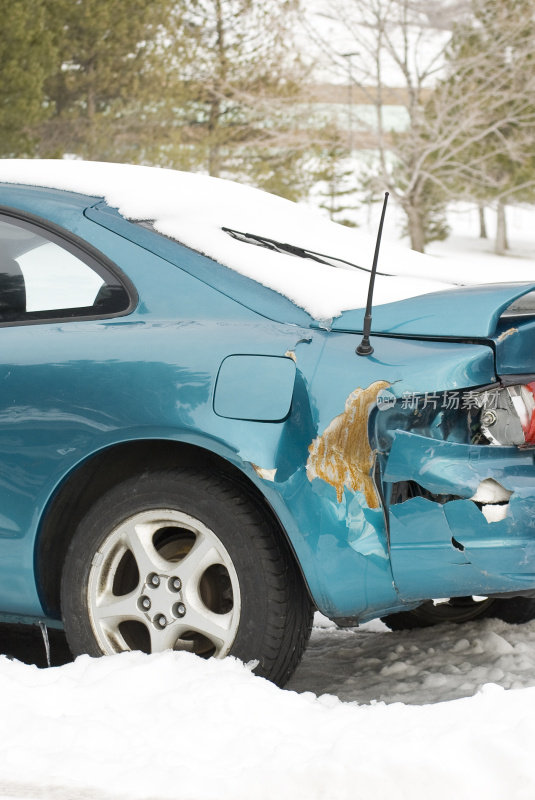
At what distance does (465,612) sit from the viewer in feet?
14.0

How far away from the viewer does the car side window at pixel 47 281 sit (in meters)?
3.34

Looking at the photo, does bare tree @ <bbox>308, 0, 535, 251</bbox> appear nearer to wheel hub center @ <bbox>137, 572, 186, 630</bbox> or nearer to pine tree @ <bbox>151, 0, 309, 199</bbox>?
pine tree @ <bbox>151, 0, 309, 199</bbox>

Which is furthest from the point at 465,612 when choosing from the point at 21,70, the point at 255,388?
the point at 21,70

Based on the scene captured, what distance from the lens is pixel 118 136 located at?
3073 centimetres

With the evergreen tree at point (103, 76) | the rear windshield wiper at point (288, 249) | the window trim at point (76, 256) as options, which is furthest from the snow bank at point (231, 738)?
the evergreen tree at point (103, 76)

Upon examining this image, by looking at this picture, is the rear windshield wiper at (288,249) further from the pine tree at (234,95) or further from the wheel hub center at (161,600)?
the pine tree at (234,95)

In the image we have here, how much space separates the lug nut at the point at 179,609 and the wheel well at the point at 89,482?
1.34 feet

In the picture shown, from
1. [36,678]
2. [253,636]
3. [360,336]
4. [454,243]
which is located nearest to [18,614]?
[36,678]

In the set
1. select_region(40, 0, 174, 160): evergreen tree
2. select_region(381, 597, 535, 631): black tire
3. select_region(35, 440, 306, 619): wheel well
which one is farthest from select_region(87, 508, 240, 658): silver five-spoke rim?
select_region(40, 0, 174, 160): evergreen tree

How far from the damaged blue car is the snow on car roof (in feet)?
0.05

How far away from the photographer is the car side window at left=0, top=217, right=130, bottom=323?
3336mm

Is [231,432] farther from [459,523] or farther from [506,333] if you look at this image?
[506,333]

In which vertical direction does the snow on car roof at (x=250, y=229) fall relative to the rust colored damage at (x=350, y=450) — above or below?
above

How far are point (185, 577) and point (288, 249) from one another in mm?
1219
